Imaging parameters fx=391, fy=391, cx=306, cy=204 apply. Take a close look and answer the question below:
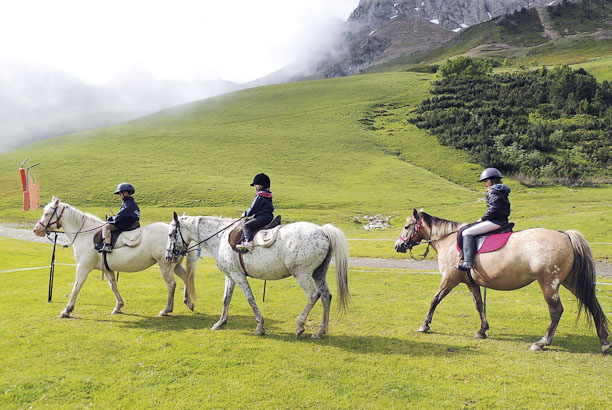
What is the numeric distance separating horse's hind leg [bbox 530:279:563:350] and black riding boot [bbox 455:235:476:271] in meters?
1.57

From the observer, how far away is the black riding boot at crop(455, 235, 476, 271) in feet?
32.7

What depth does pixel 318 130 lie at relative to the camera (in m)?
92.0

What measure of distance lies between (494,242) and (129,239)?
34.7ft

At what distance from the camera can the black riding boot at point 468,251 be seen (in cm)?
996

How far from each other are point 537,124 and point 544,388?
89480mm

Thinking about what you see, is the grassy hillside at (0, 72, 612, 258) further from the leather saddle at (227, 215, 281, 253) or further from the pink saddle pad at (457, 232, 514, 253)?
the leather saddle at (227, 215, 281, 253)

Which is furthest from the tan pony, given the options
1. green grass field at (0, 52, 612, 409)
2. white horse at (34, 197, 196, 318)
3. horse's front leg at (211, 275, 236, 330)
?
white horse at (34, 197, 196, 318)

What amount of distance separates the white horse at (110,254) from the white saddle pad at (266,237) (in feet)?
11.4

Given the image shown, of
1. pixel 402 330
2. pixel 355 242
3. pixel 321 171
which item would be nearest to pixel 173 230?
pixel 402 330

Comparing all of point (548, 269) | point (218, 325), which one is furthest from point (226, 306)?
point (548, 269)

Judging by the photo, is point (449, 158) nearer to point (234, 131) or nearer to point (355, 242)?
point (234, 131)

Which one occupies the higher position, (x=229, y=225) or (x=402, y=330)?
(x=229, y=225)

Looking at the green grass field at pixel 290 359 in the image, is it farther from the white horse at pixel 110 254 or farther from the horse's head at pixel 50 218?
the horse's head at pixel 50 218

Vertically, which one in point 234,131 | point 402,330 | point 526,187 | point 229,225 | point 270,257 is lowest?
point 526,187
